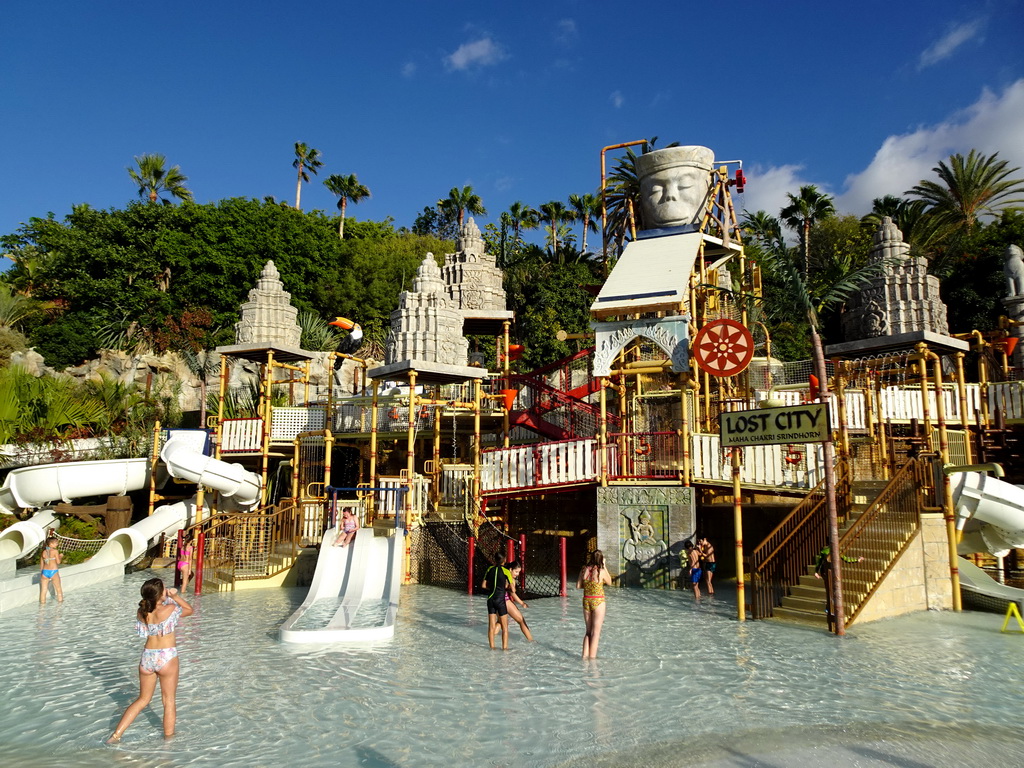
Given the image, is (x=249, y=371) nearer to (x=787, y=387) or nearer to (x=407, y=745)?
(x=787, y=387)

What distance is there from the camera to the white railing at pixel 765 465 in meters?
15.5

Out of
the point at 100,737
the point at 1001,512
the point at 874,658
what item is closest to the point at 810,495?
the point at 1001,512

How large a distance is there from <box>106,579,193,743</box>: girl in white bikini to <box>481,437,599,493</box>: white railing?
11.2m

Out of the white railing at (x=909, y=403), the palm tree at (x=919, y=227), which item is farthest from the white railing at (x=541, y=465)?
the palm tree at (x=919, y=227)

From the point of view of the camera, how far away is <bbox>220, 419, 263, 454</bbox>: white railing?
80.4 feet

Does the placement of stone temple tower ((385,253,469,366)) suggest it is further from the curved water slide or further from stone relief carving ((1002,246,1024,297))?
stone relief carving ((1002,246,1024,297))

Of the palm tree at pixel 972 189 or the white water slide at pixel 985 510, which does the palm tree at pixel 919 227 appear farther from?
the white water slide at pixel 985 510

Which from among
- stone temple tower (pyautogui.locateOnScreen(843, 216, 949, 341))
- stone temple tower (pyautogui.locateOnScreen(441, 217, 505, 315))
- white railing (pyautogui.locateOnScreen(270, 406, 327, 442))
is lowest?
white railing (pyautogui.locateOnScreen(270, 406, 327, 442))

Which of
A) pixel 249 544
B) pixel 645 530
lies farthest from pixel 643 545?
pixel 249 544

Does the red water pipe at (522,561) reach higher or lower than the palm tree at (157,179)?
lower

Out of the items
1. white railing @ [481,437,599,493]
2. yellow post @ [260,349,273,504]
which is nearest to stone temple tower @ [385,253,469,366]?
white railing @ [481,437,599,493]

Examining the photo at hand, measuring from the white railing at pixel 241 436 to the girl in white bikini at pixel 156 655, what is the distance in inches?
711

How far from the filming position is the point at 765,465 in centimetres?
1573

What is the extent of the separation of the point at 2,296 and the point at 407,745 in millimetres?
40676
